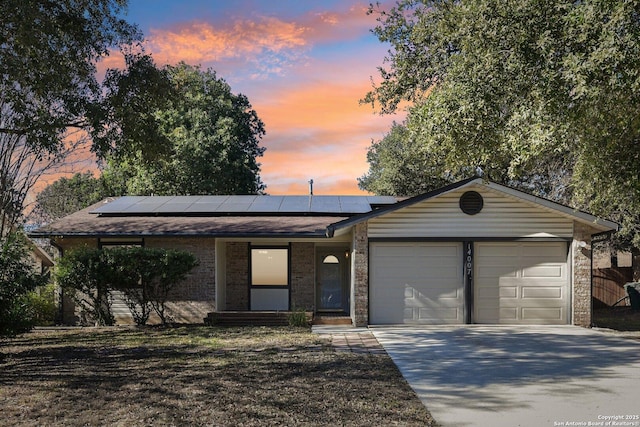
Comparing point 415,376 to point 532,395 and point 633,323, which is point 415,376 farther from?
point 633,323

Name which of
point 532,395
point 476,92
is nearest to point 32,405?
point 532,395

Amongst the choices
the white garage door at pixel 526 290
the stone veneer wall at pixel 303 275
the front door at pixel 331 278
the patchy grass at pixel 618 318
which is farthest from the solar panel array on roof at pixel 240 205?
the patchy grass at pixel 618 318

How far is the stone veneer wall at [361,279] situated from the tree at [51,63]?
7.42 meters

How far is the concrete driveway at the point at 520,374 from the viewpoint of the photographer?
7.42 m

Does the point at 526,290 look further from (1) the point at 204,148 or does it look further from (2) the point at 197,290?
(1) the point at 204,148

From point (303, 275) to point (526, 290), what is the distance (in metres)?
6.66

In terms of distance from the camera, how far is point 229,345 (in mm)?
13055

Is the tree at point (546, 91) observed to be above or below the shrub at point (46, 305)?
above

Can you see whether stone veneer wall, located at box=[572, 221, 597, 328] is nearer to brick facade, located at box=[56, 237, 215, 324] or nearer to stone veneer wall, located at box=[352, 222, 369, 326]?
stone veneer wall, located at box=[352, 222, 369, 326]

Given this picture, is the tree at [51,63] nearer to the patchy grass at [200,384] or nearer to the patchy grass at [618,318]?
the patchy grass at [200,384]

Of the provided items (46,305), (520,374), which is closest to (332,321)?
(520,374)

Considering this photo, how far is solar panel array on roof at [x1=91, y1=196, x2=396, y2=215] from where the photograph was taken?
2020 cm

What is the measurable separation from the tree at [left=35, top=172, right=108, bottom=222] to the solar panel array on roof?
1394cm

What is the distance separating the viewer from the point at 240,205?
2123 centimetres
